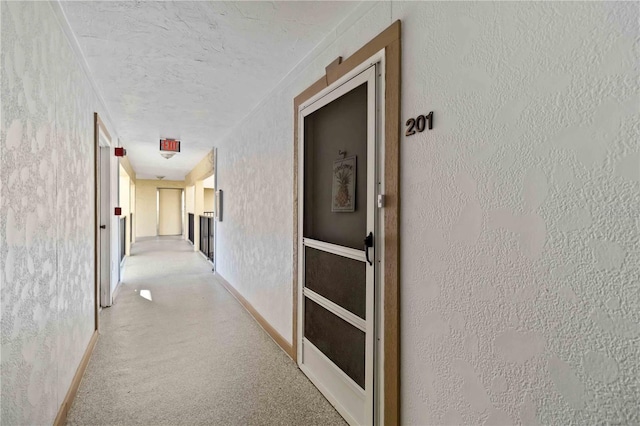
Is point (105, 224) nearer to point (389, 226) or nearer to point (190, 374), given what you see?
point (190, 374)

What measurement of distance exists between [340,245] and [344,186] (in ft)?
1.28

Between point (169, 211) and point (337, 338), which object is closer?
point (337, 338)

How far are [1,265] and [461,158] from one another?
1.79m

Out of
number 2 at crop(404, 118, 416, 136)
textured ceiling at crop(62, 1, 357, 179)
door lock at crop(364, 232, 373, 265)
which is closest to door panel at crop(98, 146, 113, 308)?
textured ceiling at crop(62, 1, 357, 179)

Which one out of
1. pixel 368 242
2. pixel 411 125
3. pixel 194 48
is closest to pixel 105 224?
pixel 194 48

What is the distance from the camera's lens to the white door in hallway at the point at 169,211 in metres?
14.1

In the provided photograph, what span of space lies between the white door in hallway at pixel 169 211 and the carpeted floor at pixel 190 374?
10942 millimetres

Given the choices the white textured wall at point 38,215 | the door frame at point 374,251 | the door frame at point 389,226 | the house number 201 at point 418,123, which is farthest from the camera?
the door frame at point 374,251

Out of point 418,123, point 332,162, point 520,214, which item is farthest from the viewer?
point 332,162

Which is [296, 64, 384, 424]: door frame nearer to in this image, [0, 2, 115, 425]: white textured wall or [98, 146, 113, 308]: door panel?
[0, 2, 115, 425]: white textured wall

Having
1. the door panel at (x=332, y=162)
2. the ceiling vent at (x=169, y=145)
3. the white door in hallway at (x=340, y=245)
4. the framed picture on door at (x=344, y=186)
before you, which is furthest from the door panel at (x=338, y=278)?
the ceiling vent at (x=169, y=145)

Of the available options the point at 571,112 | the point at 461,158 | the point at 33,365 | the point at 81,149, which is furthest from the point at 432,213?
the point at 81,149

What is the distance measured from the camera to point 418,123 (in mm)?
1440

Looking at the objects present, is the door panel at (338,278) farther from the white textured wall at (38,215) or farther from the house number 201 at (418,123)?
the white textured wall at (38,215)
